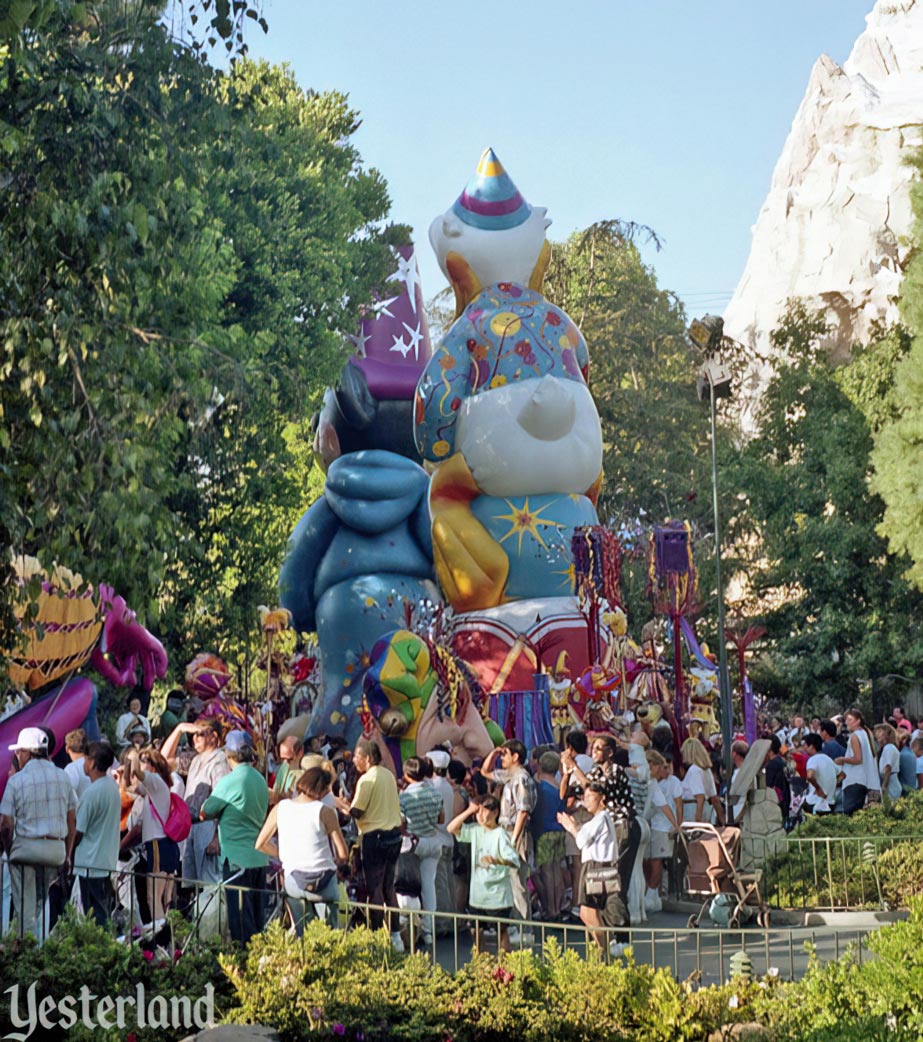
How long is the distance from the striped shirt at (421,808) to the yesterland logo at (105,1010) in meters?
3.17

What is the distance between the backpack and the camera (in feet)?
33.5

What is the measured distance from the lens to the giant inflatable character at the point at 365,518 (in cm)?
2203

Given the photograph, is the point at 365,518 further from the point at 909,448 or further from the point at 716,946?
the point at 716,946

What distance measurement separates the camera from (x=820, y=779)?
16000mm

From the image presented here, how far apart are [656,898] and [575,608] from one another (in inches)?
317

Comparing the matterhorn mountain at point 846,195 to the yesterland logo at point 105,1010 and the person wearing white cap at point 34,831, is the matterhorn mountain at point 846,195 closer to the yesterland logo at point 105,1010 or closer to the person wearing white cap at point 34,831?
the person wearing white cap at point 34,831

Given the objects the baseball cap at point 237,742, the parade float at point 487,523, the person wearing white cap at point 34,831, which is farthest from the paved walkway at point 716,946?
the parade float at point 487,523

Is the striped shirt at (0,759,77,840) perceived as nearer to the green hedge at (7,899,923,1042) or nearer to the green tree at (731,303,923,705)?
the green hedge at (7,899,923,1042)

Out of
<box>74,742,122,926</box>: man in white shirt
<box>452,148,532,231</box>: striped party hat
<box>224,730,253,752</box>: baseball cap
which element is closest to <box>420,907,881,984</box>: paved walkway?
<box>224,730,253,752</box>: baseball cap

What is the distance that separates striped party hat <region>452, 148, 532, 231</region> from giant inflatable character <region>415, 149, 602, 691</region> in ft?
3.85

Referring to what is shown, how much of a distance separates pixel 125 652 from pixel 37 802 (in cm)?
670

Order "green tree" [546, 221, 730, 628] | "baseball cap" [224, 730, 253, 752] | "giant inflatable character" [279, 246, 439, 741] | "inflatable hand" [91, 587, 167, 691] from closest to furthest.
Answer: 1. "baseball cap" [224, 730, 253, 752]
2. "inflatable hand" [91, 587, 167, 691]
3. "giant inflatable character" [279, 246, 439, 741]
4. "green tree" [546, 221, 730, 628]

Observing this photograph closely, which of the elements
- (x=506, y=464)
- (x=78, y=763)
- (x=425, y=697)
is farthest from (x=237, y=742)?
(x=506, y=464)

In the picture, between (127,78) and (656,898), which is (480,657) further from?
(127,78)
